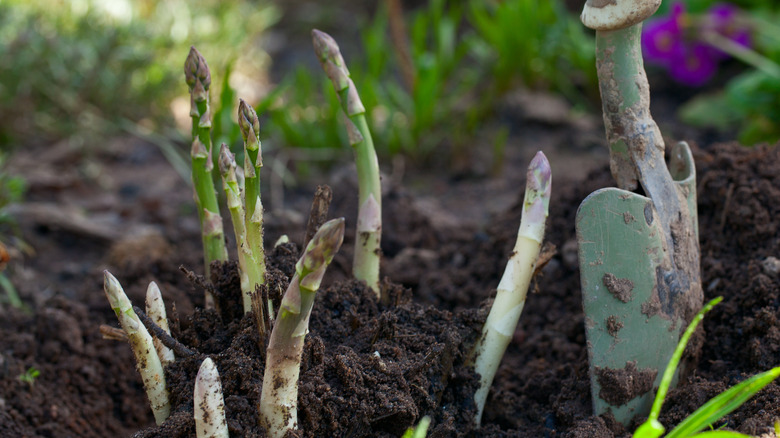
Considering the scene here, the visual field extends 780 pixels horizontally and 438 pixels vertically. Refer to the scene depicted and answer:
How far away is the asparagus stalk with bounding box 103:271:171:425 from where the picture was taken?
120cm

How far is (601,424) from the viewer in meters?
1.34

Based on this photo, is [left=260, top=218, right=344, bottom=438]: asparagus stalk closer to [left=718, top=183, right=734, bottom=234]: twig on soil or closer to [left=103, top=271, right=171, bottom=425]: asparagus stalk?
[left=103, top=271, right=171, bottom=425]: asparagus stalk

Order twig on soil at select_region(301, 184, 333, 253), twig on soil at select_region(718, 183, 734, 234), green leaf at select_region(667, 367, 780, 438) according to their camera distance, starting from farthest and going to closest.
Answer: twig on soil at select_region(718, 183, 734, 234)
twig on soil at select_region(301, 184, 333, 253)
green leaf at select_region(667, 367, 780, 438)

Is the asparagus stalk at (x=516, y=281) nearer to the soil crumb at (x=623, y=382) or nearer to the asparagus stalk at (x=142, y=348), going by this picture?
the soil crumb at (x=623, y=382)

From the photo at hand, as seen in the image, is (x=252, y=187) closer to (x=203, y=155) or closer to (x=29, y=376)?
(x=203, y=155)

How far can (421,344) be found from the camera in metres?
1.42

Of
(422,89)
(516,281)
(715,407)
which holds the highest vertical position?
(422,89)

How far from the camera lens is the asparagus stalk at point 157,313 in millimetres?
1354

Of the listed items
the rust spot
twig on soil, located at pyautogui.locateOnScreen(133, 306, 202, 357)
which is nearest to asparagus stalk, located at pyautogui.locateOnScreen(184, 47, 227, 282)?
twig on soil, located at pyautogui.locateOnScreen(133, 306, 202, 357)

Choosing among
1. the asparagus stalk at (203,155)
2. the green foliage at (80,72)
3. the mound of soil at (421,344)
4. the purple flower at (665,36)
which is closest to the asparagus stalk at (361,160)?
the mound of soil at (421,344)

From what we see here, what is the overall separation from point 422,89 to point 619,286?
6.74ft

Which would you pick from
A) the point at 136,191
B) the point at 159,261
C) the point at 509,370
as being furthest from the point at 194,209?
the point at 509,370

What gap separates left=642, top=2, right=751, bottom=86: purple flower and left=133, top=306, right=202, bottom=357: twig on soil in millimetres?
3256

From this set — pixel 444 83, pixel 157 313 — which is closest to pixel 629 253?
pixel 157 313
